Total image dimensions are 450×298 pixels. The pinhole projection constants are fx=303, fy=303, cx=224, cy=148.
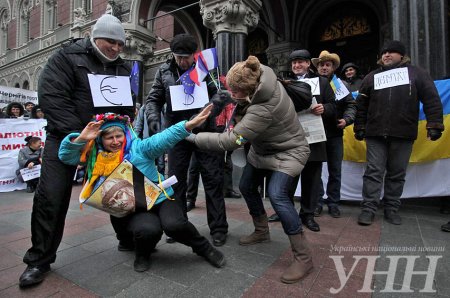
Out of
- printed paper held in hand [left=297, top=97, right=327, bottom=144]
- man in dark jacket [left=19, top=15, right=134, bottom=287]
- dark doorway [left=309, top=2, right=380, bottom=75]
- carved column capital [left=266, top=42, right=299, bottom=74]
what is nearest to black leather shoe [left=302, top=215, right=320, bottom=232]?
printed paper held in hand [left=297, top=97, right=327, bottom=144]

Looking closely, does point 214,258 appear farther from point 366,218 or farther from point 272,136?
point 366,218

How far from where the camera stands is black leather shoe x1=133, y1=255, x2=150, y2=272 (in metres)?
2.18

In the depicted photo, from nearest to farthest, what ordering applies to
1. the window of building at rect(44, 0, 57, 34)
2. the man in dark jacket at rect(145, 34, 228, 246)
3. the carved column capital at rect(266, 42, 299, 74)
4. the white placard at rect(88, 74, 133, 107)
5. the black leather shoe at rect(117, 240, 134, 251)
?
the white placard at rect(88, 74, 133, 107), the black leather shoe at rect(117, 240, 134, 251), the man in dark jacket at rect(145, 34, 228, 246), the carved column capital at rect(266, 42, 299, 74), the window of building at rect(44, 0, 57, 34)

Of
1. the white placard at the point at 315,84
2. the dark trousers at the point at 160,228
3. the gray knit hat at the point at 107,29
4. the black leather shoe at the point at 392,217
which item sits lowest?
the black leather shoe at the point at 392,217

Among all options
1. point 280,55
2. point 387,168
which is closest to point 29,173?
point 387,168

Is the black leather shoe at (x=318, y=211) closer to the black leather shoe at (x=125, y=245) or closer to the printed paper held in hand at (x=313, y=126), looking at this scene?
the printed paper held in hand at (x=313, y=126)

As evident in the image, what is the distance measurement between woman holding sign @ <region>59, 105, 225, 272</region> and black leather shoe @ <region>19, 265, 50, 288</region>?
57 centimetres

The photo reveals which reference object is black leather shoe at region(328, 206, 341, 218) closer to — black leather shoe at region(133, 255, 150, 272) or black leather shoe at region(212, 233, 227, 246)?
black leather shoe at region(212, 233, 227, 246)

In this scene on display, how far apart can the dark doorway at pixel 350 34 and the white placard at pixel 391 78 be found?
20.2ft

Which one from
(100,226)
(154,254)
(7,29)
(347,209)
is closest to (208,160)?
(154,254)

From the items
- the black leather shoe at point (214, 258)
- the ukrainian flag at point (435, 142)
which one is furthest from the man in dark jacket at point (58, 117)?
the ukrainian flag at point (435, 142)

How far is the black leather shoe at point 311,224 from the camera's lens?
306cm

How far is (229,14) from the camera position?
569cm

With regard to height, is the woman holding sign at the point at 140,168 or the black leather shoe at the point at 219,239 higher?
the woman holding sign at the point at 140,168
